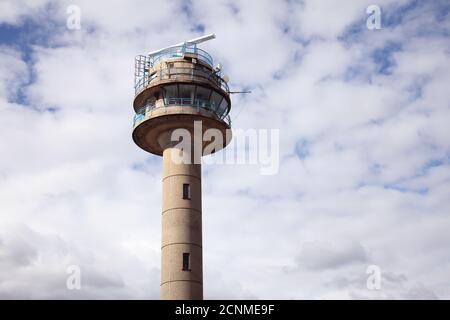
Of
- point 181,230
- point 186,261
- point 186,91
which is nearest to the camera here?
point 186,261

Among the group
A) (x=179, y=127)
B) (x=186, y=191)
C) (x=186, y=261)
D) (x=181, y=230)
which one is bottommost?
(x=186, y=261)

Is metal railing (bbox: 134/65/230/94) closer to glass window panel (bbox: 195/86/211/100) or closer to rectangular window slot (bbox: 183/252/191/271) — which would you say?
glass window panel (bbox: 195/86/211/100)

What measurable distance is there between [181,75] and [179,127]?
4.03 m

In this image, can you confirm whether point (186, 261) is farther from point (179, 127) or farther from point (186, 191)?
point (179, 127)

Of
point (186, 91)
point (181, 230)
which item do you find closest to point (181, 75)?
point (186, 91)

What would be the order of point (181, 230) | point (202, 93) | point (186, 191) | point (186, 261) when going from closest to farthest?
point (186, 261) → point (181, 230) → point (186, 191) → point (202, 93)

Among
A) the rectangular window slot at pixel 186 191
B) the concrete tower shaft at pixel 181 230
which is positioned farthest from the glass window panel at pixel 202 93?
the rectangular window slot at pixel 186 191

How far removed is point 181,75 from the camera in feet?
139

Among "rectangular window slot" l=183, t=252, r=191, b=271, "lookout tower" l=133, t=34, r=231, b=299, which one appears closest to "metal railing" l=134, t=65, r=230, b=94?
"lookout tower" l=133, t=34, r=231, b=299

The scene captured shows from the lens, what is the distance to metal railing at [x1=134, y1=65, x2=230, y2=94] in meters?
42.4

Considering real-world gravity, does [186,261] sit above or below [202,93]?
below

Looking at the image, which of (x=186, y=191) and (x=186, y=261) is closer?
(x=186, y=261)
